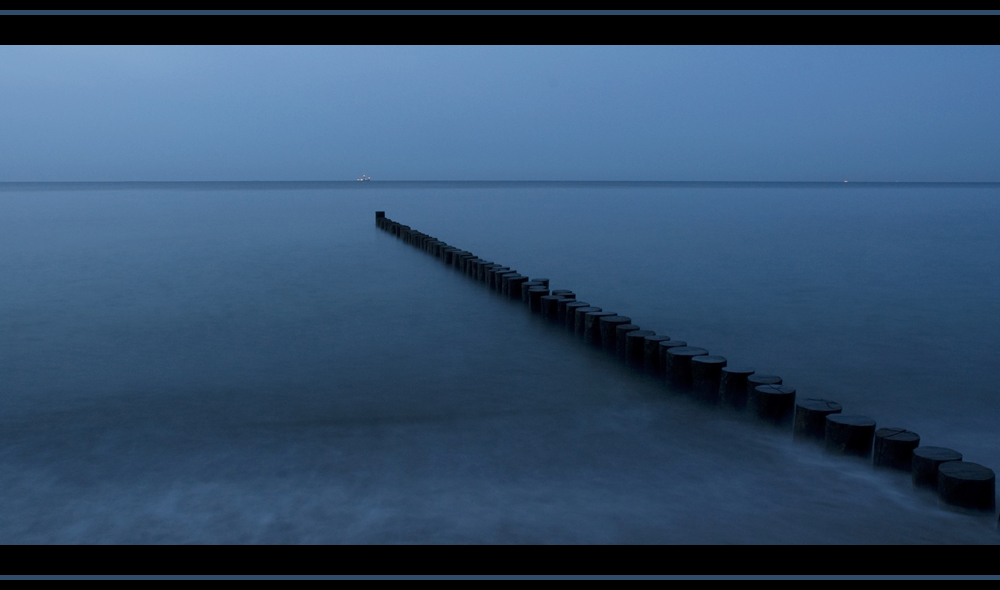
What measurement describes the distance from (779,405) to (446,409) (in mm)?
2401

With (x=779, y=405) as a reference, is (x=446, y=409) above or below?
below

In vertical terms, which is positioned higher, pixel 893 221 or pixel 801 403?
pixel 893 221

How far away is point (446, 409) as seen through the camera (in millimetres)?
5387

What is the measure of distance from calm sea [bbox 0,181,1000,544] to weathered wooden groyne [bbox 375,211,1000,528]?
0.11 meters

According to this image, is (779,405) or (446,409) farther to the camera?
(446,409)

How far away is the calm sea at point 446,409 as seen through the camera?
3547 mm

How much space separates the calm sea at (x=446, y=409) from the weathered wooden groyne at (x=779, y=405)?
11cm

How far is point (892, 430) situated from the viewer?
4.01 metres

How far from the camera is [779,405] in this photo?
15.3 feet

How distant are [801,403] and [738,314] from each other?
5330 mm

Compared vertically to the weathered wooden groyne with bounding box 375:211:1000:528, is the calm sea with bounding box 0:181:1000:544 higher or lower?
lower

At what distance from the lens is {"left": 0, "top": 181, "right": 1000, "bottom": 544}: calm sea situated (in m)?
3.55
